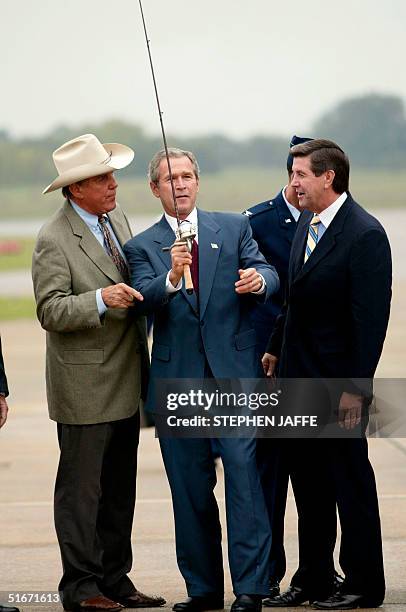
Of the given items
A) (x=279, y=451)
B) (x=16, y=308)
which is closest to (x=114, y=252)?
(x=279, y=451)

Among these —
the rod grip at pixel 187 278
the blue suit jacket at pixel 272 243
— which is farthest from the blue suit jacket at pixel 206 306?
the blue suit jacket at pixel 272 243

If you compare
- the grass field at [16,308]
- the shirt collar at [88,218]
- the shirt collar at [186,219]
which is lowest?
the grass field at [16,308]

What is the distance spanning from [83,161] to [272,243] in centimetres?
97

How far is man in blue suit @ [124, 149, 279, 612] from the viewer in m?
5.00

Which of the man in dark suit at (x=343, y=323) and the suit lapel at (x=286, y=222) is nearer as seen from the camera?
the man in dark suit at (x=343, y=323)

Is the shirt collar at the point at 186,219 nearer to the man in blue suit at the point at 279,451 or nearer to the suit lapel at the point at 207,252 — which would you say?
the suit lapel at the point at 207,252

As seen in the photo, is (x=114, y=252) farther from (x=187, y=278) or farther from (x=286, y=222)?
(x=286, y=222)

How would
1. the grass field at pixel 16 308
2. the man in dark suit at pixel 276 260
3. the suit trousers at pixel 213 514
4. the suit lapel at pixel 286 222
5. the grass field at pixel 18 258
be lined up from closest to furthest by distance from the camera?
the suit trousers at pixel 213 514 < the man in dark suit at pixel 276 260 < the suit lapel at pixel 286 222 < the grass field at pixel 16 308 < the grass field at pixel 18 258

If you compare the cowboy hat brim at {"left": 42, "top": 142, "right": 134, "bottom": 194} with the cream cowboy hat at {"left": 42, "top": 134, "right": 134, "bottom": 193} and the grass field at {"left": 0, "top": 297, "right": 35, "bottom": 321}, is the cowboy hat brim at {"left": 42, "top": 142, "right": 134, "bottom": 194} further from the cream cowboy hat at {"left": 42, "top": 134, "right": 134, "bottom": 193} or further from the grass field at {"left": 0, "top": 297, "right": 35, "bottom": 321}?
the grass field at {"left": 0, "top": 297, "right": 35, "bottom": 321}

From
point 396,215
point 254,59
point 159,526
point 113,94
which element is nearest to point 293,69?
point 254,59

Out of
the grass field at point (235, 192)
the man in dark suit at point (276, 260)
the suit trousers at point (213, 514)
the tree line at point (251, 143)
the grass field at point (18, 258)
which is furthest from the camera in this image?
the tree line at point (251, 143)

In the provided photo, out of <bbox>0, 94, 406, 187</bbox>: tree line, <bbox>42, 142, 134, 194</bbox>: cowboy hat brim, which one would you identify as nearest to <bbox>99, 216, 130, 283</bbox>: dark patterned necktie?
<bbox>42, 142, 134, 194</bbox>: cowboy hat brim

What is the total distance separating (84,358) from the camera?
5164 mm

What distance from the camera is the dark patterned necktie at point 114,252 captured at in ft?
17.2
